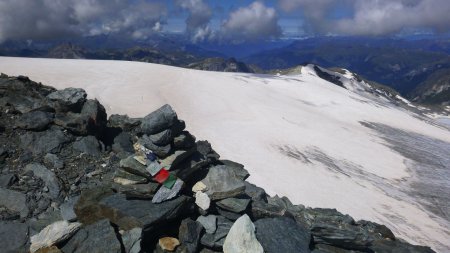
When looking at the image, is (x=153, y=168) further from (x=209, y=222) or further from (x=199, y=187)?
(x=209, y=222)

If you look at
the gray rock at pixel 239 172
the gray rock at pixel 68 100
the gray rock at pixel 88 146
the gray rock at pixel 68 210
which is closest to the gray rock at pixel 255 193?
the gray rock at pixel 239 172

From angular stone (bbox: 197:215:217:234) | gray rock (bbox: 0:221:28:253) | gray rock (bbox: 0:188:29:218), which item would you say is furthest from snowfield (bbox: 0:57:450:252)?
gray rock (bbox: 0:221:28:253)

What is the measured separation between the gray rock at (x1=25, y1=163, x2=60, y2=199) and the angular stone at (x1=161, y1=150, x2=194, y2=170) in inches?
169

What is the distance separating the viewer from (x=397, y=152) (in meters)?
39.4

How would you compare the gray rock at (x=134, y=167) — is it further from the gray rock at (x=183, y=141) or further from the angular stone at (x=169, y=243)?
the angular stone at (x=169, y=243)

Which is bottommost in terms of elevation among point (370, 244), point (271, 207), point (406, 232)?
point (406, 232)

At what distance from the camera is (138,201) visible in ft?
42.0

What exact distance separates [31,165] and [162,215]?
6.72 meters

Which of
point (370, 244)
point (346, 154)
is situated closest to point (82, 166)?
point (370, 244)

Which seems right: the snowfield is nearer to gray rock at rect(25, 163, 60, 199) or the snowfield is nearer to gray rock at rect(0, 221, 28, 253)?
gray rock at rect(25, 163, 60, 199)

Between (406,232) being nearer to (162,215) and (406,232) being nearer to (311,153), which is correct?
(311,153)

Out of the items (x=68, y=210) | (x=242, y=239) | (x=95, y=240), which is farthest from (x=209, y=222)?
(x=68, y=210)

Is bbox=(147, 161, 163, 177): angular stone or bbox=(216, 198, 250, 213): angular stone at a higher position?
bbox=(147, 161, 163, 177): angular stone

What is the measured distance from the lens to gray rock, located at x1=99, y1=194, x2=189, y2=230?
39.2 feet
